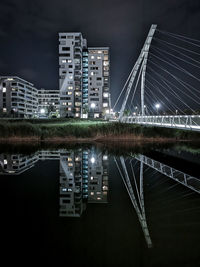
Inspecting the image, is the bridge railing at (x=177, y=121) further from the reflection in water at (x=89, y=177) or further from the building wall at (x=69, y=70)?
the building wall at (x=69, y=70)

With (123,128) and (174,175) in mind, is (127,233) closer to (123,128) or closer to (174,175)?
(174,175)

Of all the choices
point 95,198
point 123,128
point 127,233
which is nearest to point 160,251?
point 127,233

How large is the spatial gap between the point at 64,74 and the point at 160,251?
74.8 m

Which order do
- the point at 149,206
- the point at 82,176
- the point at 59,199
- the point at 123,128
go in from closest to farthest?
the point at 149,206
the point at 59,199
the point at 82,176
the point at 123,128

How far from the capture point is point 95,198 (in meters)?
11.6

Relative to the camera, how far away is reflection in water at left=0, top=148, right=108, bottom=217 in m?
11.0

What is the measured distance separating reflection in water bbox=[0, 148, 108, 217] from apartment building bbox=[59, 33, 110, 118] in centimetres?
5209

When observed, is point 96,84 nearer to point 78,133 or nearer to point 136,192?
point 78,133

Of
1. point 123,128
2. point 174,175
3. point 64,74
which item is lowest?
point 174,175

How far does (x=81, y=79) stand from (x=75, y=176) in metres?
69.5

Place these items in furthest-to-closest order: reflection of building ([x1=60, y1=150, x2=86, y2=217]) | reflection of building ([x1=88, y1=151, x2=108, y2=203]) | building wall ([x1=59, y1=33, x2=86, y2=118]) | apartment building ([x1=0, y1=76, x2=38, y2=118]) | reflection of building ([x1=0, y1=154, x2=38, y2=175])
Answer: apartment building ([x1=0, y1=76, x2=38, y2=118]) < building wall ([x1=59, y1=33, x2=86, y2=118]) < reflection of building ([x1=0, y1=154, x2=38, y2=175]) < reflection of building ([x1=88, y1=151, x2=108, y2=203]) < reflection of building ([x1=60, y1=150, x2=86, y2=217])

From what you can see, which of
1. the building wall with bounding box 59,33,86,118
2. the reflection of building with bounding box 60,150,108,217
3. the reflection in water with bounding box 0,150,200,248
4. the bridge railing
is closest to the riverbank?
the bridge railing

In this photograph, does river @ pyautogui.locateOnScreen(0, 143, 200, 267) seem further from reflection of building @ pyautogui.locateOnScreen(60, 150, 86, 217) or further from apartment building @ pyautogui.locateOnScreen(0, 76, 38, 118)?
apartment building @ pyautogui.locateOnScreen(0, 76, 38, 118)

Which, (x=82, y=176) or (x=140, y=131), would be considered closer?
(x=82, y=176)
